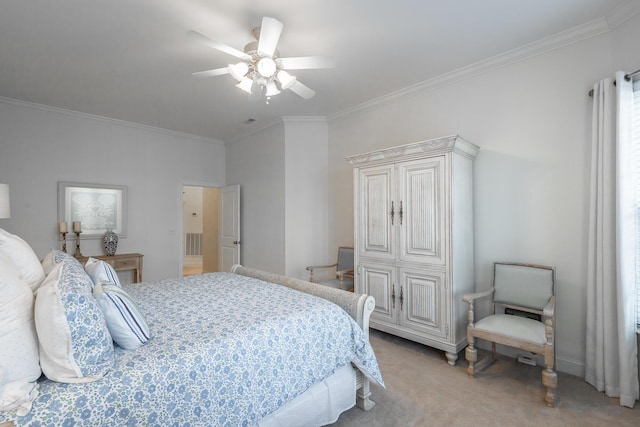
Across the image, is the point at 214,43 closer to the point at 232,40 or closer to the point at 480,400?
the point at 232,40

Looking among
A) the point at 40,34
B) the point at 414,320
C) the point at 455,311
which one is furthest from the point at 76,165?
the point at 455,311

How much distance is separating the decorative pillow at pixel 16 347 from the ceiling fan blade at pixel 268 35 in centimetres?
187

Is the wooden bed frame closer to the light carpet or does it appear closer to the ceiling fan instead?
the light carpet

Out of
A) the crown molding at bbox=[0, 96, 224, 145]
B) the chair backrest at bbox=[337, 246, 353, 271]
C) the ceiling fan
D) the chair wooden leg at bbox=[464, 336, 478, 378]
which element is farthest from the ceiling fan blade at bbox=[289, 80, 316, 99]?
the crown molding at bbox=[0, 96, 224, 145]

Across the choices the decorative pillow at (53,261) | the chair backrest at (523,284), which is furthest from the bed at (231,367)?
the chair backrest at (523,284)

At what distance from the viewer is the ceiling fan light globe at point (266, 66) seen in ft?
7.55

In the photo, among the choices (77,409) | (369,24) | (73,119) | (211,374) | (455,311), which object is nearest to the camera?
(77,409)

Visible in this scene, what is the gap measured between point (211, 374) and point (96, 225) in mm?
4186

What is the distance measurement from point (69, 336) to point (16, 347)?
17 centimetres

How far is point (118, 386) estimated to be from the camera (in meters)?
1.19

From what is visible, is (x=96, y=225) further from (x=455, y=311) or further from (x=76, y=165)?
(x=455, y=311)

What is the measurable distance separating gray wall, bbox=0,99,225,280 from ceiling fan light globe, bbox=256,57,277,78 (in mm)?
3501

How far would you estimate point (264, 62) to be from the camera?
7.55 feet

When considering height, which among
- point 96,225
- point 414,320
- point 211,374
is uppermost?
point 96,225
